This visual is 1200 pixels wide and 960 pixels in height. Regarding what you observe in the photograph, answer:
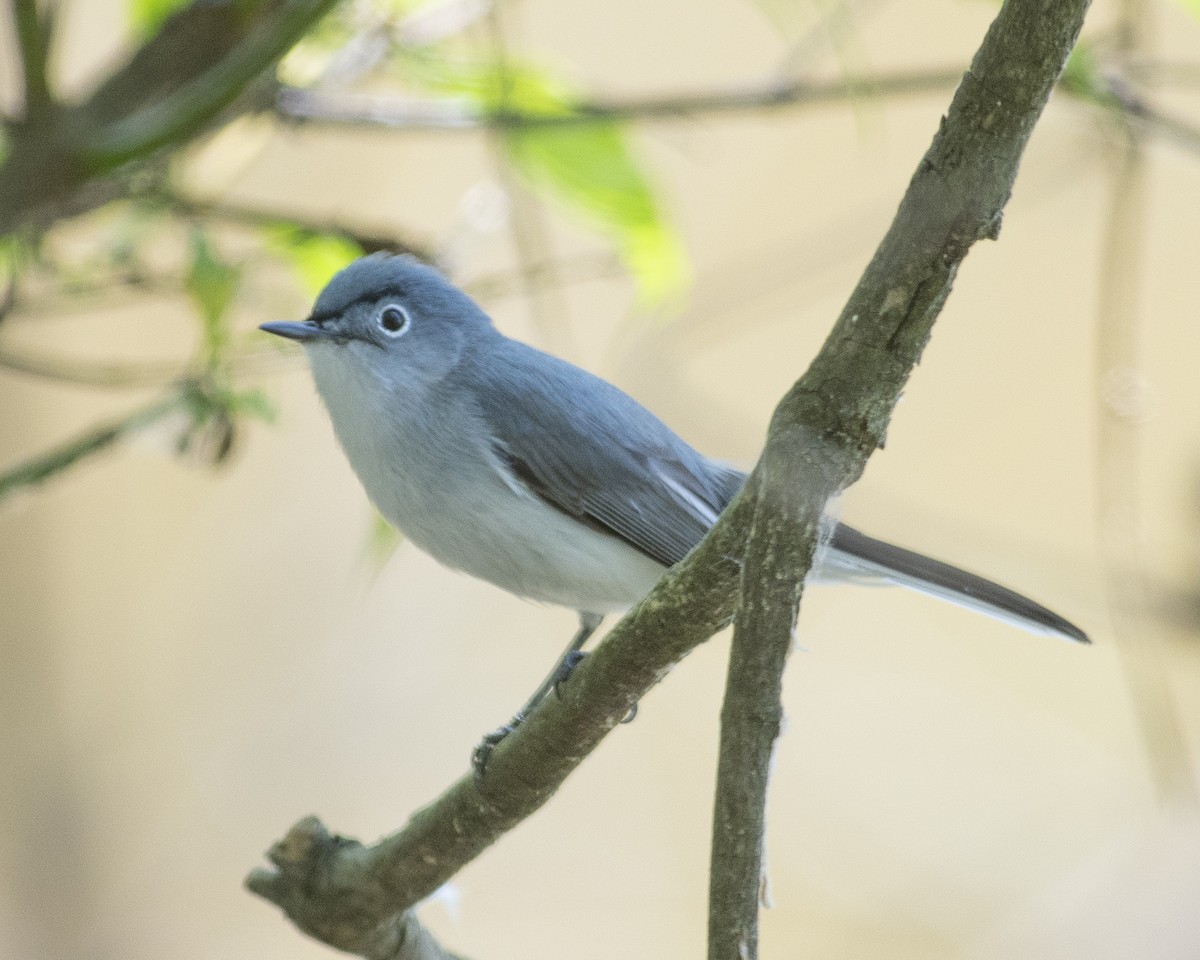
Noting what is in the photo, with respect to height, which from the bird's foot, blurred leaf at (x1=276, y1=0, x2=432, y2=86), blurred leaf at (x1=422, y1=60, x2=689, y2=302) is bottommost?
the bird's foot

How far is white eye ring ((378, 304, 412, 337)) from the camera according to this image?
2246 millimetres

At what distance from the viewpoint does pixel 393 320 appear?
2271mm

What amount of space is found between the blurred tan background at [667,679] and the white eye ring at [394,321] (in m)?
0.82

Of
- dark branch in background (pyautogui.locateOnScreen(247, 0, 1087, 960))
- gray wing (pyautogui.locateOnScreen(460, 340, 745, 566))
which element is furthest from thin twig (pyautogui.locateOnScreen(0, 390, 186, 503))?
dark branch in background (pyautogui.locateOnScreen(247, 0, 1087, 960))

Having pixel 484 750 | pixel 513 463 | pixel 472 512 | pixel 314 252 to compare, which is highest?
pixel 314 252

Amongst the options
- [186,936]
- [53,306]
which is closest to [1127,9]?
[53,306]

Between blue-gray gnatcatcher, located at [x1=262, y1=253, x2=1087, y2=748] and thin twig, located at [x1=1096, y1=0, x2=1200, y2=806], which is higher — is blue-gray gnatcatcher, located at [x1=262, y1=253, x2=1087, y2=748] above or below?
below

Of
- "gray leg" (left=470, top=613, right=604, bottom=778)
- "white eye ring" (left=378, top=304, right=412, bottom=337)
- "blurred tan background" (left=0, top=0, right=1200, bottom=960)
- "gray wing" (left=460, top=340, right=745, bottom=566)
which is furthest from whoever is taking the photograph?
"blurred tan background" (left=0, top=0, right=1200, bottom=960)

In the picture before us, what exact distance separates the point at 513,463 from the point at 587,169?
19.7 inches

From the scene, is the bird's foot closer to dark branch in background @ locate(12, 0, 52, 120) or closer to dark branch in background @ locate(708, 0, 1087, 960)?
dark branch in background @ locate(708, 0, 1087, 960)

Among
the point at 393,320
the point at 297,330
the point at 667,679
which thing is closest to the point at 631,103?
the point at 393,320

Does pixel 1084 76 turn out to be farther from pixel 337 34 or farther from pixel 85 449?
pixel 85 449

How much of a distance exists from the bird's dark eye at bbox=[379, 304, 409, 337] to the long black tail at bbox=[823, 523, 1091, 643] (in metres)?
0.82

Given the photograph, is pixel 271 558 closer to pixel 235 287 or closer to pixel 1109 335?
pixel 235 287
